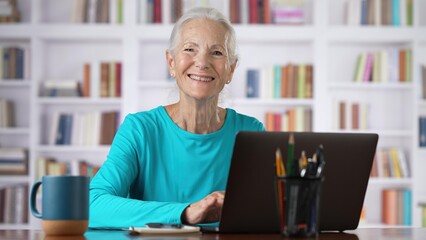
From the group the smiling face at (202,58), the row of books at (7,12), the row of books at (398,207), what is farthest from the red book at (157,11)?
the smiling face at (202,58)

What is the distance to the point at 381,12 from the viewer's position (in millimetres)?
5480

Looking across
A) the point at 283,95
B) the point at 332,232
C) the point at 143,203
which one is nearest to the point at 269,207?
the point at 332,232

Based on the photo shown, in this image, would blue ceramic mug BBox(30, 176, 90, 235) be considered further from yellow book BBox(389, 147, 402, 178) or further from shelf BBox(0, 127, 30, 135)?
yellow book BBox(389, 147, 402, 178)

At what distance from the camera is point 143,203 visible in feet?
6.05

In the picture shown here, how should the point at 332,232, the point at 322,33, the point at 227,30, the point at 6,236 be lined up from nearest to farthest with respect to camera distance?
the point at 6,236
the point at 332,232
the point at 227,30
the point at 322,33

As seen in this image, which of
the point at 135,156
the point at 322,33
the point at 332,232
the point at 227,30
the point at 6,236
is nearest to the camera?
the point at 6,236

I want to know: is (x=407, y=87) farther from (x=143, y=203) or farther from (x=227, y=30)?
(x=143, y=203)

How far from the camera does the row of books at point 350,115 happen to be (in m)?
5.46

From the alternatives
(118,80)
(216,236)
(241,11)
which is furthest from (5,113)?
(216,236)

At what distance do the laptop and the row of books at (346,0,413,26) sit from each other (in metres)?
3.91

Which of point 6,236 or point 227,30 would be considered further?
point 227,30

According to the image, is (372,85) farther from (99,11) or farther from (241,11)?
(99,11)

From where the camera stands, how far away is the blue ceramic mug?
1.56 meters

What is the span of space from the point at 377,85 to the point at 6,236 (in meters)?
4.18
